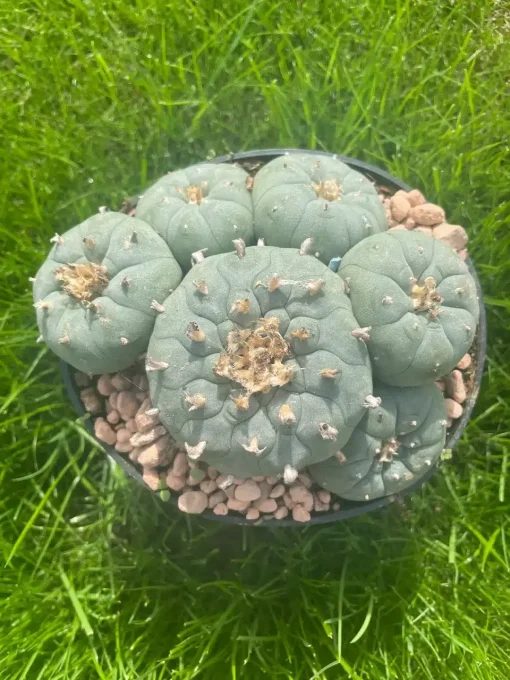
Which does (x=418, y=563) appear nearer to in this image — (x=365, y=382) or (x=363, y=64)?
(x=365, y=382)

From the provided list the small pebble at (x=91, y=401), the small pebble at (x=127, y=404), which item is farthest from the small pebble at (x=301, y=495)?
the small pebble at (x=91, y=401)

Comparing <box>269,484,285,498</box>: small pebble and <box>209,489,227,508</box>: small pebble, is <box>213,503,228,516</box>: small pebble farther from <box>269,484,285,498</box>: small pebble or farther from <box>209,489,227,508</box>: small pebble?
<box>269,484,285,498</box>: small pebble

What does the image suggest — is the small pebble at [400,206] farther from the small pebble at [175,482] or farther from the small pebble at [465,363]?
the small pebble at [175,482]

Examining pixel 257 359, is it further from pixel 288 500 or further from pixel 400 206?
pixel 400 206

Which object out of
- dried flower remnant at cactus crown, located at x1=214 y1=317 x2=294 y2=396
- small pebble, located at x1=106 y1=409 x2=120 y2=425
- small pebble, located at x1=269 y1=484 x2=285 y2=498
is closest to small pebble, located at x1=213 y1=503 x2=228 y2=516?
small pebble, located at x1=269 y1=484 x2=285 y2=498

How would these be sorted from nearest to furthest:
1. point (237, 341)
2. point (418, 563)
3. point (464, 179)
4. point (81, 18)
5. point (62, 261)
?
point (237, 341)
point (62, 261)
point (418, 563)
point (464, 179)
point (81, 18)

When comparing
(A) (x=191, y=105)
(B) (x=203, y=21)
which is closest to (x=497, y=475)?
(A) (x=191, y=105)
